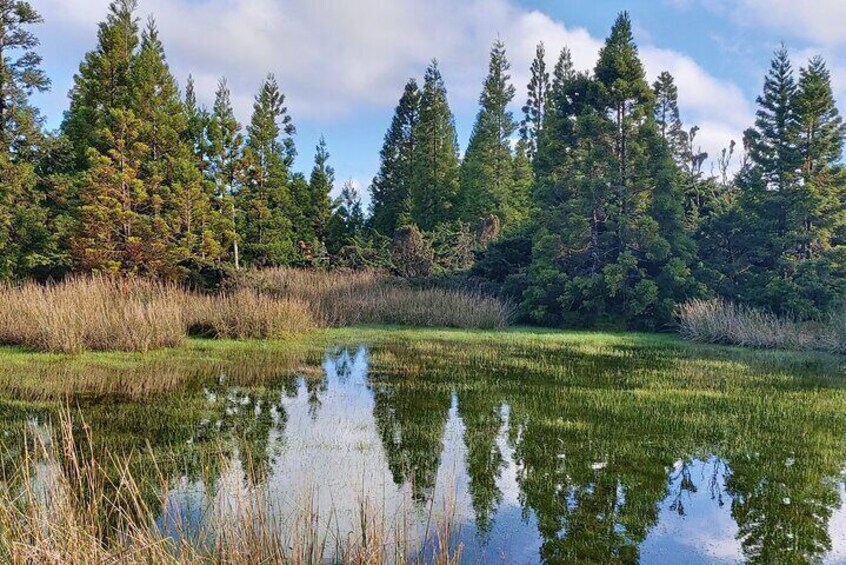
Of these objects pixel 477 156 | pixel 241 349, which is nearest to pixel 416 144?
pixel 477 156

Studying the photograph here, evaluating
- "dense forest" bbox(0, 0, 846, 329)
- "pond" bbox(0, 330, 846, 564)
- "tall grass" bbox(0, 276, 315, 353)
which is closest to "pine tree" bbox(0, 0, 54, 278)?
"dense forest" bbox(0, 0, 846, 329)

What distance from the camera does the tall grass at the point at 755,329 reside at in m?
14.0

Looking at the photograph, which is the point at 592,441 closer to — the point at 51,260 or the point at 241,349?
the point at 241,349

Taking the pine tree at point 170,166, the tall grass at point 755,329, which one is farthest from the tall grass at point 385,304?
the tall grass at point 755,329

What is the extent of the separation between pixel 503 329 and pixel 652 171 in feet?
20.6

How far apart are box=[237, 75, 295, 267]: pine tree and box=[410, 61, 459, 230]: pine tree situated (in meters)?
8.05

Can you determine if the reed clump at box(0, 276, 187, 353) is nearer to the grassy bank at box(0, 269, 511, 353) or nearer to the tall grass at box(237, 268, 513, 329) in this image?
the grassy bank at box(0, 269, 511, 353)

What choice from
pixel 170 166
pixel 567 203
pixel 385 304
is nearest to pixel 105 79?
pixel 170 166

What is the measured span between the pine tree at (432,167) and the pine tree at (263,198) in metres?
8.05

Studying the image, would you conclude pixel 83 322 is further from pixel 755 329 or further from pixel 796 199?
pixel 796 199

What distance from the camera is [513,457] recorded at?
18.9 ft

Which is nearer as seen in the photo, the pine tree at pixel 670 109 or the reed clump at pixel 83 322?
the reed clump at pixel 83 322

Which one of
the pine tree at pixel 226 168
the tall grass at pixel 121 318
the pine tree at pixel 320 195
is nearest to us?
the tall grass at pixel 121 318

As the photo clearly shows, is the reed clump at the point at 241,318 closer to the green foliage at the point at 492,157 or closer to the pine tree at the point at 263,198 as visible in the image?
the pine tree at the point at 263,198
